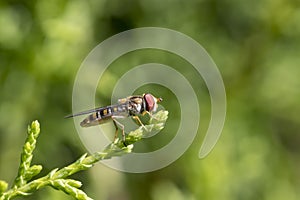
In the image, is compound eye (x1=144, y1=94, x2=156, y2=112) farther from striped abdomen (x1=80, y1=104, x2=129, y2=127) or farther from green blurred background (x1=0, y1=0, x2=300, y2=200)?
green blurred background (x1=0, y1=0, x2=300, y2=200)

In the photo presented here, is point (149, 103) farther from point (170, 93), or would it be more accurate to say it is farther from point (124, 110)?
point (170, 93)

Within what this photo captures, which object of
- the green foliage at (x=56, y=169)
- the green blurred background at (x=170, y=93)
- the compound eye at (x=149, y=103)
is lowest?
the green foliage at (x=56, y=169)

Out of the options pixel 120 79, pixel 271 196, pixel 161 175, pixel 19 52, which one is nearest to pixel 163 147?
pixel 161 175

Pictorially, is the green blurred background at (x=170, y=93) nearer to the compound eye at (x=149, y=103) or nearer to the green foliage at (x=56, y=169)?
the compound eye at (x=149, y=103)

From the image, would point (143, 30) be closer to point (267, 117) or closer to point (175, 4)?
point (175, 4)

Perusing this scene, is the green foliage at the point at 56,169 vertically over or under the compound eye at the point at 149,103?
under

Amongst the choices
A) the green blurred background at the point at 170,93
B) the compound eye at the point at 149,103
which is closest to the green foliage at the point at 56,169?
the compound eye at the point at 149,103
